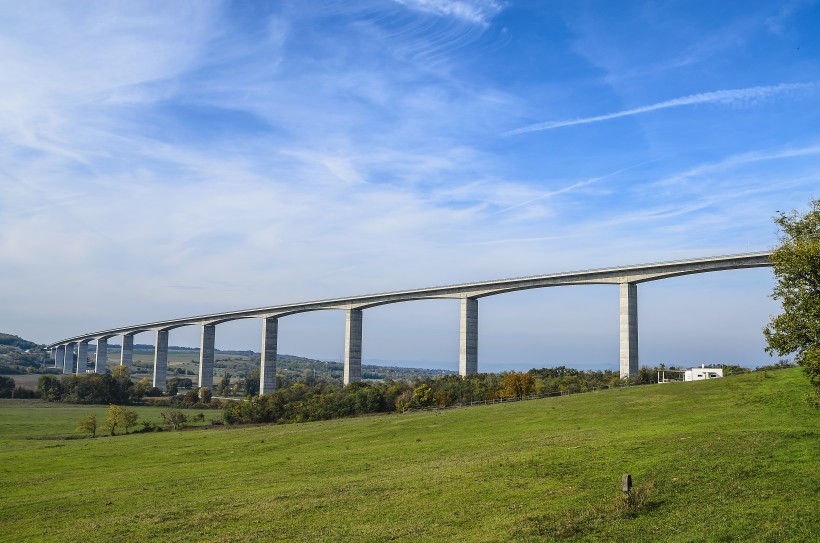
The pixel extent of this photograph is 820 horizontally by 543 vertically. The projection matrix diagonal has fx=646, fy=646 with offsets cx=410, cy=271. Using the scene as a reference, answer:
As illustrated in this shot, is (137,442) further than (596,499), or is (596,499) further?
(137,442)

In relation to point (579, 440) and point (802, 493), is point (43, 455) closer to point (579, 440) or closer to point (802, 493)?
point (579, 440)

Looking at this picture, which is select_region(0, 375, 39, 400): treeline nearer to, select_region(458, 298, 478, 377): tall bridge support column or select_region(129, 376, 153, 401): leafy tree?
select_region(129, 376, 153, 401): leafy tree

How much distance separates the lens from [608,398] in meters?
53.1

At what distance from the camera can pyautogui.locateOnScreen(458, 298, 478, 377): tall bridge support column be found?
9075cm

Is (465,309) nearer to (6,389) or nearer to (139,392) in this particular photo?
(139,392)

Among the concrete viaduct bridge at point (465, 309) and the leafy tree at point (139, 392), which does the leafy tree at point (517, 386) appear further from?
the leafy tree at point (139, 392)

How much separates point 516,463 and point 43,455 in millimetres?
38079

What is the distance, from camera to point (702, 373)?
69.4 metres

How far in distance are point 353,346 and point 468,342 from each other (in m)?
22.3

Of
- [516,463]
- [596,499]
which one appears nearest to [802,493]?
[596,499]

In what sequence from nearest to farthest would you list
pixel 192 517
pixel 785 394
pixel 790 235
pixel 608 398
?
pixel 192 517 < pixel 790 235 < pixel 785 394 < pixel 608 398

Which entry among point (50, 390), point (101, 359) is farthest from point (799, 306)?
point (101, 359)

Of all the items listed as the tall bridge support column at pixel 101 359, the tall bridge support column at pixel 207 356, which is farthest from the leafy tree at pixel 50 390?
the tall bridge support column at pixel 101 359

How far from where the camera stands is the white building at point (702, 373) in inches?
2670
